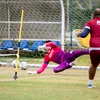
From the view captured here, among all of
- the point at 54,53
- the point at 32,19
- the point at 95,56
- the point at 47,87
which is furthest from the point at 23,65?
the point at 32,19

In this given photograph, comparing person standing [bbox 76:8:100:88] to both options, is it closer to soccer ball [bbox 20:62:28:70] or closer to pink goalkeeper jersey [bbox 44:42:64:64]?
pink goalkeeper jersey [bbox 44:42:64:64]

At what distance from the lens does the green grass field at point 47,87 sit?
29.1 feet

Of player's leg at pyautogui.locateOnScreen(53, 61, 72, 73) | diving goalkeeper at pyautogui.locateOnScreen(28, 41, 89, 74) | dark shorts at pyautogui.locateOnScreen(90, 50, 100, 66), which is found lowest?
player's leg at pyautogui.locateOnScreen(53, 61, 72, 73)

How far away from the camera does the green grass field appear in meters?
8.86

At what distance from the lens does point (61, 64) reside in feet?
42.4

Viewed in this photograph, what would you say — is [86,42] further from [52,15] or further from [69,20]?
[52,15]

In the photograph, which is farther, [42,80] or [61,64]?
[61,64]

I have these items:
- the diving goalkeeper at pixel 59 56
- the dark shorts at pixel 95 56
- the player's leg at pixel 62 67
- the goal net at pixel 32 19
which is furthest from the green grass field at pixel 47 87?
the goal net at pixel 32 19

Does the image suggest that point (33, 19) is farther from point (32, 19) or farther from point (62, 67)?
A: point (62, 67)

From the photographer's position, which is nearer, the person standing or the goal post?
the person standing

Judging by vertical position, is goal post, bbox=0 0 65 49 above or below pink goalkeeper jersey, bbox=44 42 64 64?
above

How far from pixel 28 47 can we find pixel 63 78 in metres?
6.59

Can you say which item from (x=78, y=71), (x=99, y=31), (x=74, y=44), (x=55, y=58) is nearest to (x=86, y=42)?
(x=74, y=44)

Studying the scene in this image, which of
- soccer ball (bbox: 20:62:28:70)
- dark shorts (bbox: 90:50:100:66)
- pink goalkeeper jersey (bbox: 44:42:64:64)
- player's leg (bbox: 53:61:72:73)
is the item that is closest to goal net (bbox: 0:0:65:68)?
soccer ball (bbox: 20:62:28:70)
